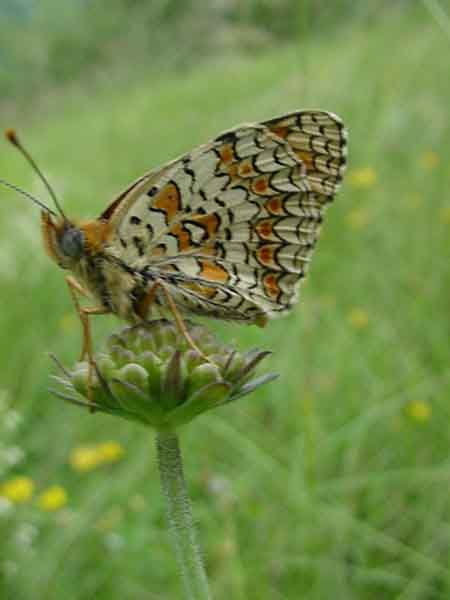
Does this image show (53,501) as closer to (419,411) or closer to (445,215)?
(419,411)

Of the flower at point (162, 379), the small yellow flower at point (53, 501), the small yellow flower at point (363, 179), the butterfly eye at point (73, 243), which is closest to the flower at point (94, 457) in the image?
the small yellow flower at point (53, 501)

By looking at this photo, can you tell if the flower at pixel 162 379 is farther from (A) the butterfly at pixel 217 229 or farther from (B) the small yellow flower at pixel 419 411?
(B) the small yellow flower at pixel 419 411

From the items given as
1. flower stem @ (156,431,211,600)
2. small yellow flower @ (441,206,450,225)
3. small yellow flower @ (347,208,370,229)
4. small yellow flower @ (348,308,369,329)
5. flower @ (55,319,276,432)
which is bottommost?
flower stem @ (156,431,211,600)

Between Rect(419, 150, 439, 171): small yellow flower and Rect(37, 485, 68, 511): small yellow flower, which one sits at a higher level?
Rect(419, 150, 439, 171): small yellow flower

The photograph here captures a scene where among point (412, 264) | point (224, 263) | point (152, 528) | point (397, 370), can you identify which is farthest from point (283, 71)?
point (224, 263)

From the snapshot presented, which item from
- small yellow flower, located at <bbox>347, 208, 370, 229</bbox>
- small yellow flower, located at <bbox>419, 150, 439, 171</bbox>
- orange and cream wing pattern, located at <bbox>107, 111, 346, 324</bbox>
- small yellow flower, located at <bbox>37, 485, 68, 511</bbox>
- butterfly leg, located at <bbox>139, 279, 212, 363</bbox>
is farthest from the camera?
small yellow flower, located at <bbox>419, 150, 439, 171</bbox>

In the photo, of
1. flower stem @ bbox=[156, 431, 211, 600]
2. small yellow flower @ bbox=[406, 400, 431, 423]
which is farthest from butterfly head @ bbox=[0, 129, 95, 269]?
small yellow flower @ bbox=[406, 400, 431, 423]

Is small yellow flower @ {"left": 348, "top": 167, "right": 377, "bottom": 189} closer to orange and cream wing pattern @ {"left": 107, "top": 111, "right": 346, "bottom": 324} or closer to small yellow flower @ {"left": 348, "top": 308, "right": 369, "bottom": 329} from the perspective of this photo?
small yellow flower @ {"left": 348, "top": 308, "right": 369, "bottom": 329}
